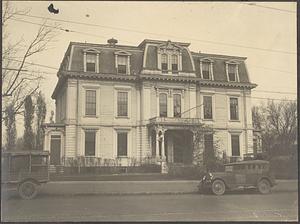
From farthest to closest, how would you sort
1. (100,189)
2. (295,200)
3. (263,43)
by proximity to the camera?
(263,43), (295,200), (100,189)

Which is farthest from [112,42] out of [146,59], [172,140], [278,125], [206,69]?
[278,125]


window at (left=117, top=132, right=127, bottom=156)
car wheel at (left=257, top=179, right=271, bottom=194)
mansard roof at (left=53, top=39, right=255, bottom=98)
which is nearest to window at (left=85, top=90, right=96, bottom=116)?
mansard roof at (left=53, top=39, right=255, bottom=98)

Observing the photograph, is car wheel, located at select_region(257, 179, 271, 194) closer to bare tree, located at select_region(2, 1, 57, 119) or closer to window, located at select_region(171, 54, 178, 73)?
window, located at select_region(171, 54, 178, 73)

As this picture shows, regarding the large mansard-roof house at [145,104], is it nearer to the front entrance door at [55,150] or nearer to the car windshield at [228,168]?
the front entrance door at [55,150]

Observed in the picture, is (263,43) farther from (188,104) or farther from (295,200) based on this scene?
(295,200)

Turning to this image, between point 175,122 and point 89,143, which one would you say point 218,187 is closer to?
point 175,122

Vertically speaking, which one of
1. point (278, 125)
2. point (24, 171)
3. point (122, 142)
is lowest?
point (24, 171)

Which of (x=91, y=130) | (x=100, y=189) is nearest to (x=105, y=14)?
(x=91, y=130)
